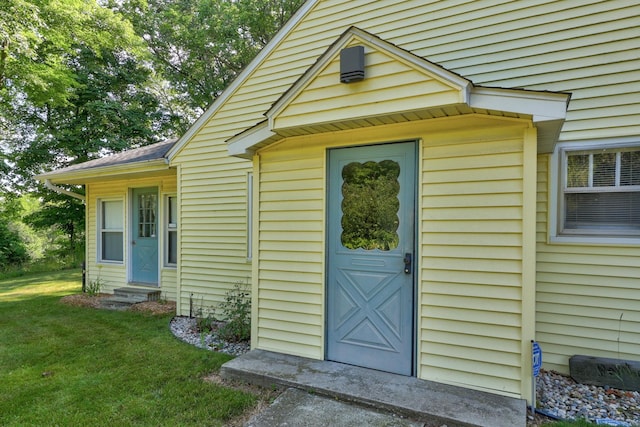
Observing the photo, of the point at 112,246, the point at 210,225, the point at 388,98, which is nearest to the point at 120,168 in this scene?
the point at 210,225

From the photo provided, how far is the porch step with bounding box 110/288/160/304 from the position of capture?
21.4 feet

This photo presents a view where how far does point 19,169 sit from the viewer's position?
12.9m

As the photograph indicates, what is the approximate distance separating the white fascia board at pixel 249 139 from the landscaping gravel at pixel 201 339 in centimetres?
231

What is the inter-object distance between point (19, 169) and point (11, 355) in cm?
1248

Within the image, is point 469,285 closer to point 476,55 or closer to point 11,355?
point 476,55

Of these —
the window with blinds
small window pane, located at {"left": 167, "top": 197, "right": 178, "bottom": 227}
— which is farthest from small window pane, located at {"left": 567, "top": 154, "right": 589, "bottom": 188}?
small window pane, located at {"left": 167, "top": 197, "right": 178, "bottom": 227}

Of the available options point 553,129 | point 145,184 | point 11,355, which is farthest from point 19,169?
point 553,129

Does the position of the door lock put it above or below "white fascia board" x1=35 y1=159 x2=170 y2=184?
below

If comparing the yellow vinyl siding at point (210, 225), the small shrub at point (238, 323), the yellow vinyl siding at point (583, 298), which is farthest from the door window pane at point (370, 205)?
the yellow vinyl siding at point (210, 225)

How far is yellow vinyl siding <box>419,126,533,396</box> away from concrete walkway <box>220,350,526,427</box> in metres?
0.19

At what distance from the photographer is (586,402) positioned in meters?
2.80

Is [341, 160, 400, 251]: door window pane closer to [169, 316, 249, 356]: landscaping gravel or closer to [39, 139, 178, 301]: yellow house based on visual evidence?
[169, 316, 249, 356]: landscaping gravel

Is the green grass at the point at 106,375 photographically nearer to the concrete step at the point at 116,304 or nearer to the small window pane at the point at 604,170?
the concrete step at the point at 116,304

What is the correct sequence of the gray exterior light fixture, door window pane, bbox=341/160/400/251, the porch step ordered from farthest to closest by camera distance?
the porch step
door window pane, bbox=341/160/400/251
the gray exterior light fixture
